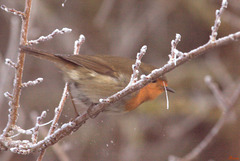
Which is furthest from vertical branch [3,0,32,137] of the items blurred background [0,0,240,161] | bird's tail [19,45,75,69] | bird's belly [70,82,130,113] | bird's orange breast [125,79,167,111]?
blurred background [0,0,240,161]

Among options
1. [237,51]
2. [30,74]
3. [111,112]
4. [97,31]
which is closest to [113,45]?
[97,31]

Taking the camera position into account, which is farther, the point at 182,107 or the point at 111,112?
the point at 182,107

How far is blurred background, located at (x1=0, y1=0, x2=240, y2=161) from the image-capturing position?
18.6 ft

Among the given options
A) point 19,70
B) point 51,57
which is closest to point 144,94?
point 51,57

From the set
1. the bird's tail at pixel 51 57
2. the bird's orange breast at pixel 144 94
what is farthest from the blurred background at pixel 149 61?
the bird's tail at pixel 51 57

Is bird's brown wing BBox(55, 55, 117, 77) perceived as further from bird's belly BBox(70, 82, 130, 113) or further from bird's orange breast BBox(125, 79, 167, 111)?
bird's orange breast BBox(125, 79, 167, 111)

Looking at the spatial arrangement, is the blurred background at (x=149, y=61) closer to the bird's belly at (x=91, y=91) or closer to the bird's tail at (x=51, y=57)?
the bird's belly at (x=91, y=91)

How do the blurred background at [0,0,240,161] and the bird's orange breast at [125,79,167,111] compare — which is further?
the blurred background at [0,0,240,161]

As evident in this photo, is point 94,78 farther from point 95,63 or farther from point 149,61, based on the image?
point 149,61

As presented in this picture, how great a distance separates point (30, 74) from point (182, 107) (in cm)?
225

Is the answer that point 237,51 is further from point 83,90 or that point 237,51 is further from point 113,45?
point 83,90

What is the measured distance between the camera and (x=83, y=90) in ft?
11.0

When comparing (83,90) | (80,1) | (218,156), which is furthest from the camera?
(80,1)

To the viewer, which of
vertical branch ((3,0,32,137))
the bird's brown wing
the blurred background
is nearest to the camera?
vertical branch ((3,0,32,137))
